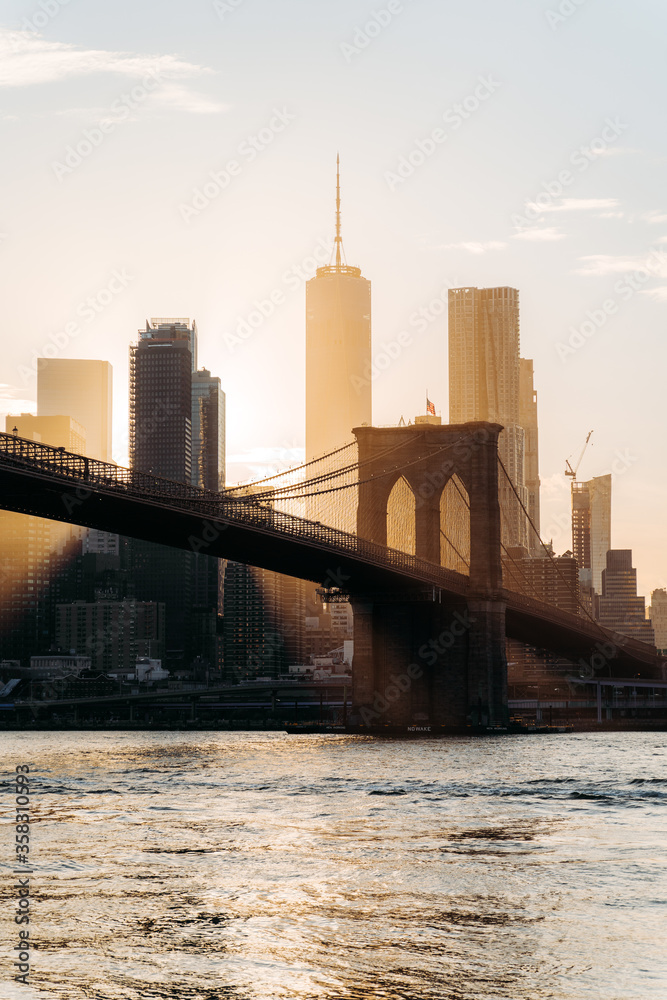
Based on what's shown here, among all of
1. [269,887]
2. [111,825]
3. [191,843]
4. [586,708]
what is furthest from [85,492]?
[586,708]

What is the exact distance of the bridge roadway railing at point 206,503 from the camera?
53906 millimetres

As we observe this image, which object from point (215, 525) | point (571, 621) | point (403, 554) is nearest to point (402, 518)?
point (571, 621)

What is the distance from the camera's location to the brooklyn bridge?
227 ft

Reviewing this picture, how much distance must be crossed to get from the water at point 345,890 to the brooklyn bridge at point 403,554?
24113 mm

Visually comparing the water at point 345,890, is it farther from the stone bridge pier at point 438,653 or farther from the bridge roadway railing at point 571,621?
the bridge roadway railing at point 571,621

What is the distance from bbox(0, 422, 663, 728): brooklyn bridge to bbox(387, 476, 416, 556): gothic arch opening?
0.14 metres

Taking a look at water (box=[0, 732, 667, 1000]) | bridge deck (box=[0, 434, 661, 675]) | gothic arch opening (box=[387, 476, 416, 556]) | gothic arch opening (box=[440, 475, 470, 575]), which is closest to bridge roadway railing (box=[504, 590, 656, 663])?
bridge deck (box=[0, 434, 661, 675])

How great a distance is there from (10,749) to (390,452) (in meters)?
32.3

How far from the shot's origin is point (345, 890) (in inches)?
917

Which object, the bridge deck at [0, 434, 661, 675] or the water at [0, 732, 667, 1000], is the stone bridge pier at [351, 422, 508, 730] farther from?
the water at [0, 732, 667, 1000]

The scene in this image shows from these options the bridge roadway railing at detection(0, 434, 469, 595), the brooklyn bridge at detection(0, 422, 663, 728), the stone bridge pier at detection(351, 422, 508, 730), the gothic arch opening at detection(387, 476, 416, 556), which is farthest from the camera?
the gothic arch opening at detection(387, 476, 416, 556)

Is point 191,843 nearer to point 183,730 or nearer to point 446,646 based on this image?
point 446,646

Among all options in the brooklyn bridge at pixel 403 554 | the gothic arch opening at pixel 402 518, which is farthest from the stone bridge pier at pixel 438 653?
the gothic arch opening at pixel 402 518

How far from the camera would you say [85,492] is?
56156mm
